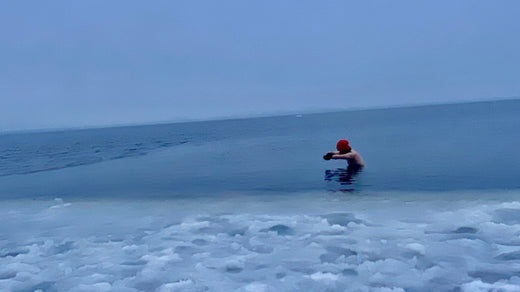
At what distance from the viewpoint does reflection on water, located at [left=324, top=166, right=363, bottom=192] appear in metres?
15.9

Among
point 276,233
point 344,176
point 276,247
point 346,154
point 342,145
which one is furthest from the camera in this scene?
point 346,154

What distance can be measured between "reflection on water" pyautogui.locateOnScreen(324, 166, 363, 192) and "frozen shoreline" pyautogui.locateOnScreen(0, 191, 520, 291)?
2.23 meters

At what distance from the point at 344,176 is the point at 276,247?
1017 cm

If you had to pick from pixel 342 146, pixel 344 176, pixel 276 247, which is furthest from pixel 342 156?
pixel 276 247

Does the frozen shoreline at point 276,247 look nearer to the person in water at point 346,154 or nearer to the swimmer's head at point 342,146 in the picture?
the person in water at point 346,154

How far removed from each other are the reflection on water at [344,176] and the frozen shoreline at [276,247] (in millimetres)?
2230

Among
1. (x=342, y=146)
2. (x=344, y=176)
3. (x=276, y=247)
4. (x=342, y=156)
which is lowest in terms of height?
(x=276, y=247)

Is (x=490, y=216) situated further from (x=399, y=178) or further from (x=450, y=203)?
(x=399, y=178)

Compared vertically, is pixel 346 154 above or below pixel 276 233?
above

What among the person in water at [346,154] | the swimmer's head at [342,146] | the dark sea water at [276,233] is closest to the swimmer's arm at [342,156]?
the person in water at [346,154]

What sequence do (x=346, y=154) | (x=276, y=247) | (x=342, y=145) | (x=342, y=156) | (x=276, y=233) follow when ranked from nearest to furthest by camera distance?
(x=276, y=247) → (x=276, y=233) → (x=342, y=156) → (x=342, y=145) → (x=346, y=154)

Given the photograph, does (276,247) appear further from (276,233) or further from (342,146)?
(342,146)

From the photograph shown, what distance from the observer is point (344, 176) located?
18.5 m

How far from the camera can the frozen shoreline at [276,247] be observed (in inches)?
283
